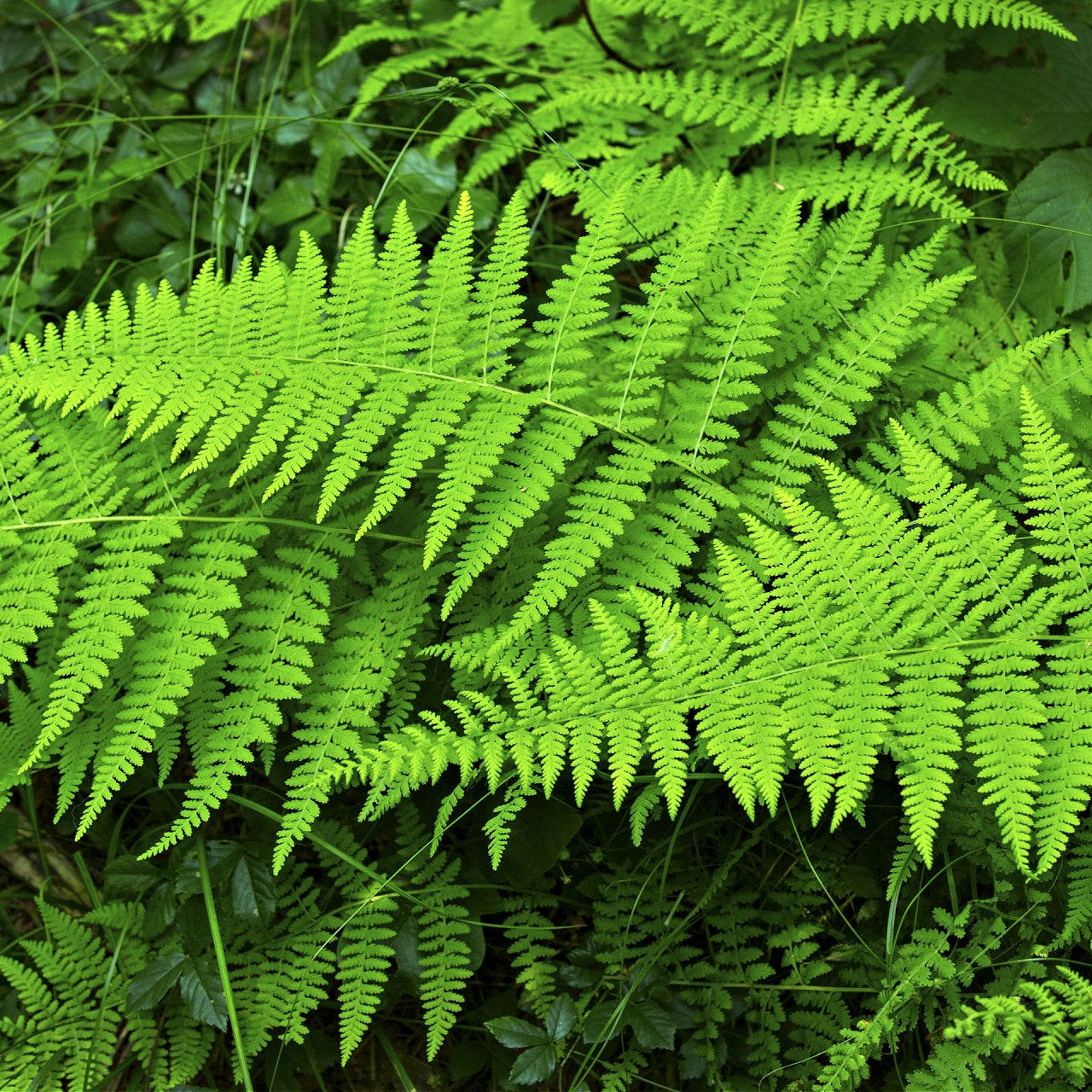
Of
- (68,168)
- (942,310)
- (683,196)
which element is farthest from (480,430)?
(68,168)

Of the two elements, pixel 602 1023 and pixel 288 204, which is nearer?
pixel 602 1023

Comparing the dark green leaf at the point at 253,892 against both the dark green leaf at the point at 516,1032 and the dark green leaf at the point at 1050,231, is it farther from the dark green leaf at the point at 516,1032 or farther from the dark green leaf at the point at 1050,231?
the dark green leaf at the point at 1050,231

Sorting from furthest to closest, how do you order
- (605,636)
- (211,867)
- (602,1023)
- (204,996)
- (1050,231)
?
(1050,231)
(211,867)
(204,996)
(602,1023)
(605,636)

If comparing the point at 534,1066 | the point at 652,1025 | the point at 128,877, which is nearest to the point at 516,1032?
the point at 534,1066

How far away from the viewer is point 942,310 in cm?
241

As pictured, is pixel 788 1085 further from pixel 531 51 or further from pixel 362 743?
pixel 531 51

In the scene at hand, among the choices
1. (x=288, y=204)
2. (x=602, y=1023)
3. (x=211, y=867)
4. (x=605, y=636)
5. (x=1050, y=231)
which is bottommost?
(x=211, y=867)

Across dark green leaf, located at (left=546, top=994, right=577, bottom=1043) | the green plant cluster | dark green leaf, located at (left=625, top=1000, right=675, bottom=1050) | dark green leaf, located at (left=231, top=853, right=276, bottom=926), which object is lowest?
dark green leaf, located at (left=231, top=853, right=276, bottom=926)

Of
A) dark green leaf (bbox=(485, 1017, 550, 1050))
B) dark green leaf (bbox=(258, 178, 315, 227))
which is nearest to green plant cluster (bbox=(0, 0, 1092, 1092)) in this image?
dark green leaf (bbox=(485, 1017, 550, 1050))

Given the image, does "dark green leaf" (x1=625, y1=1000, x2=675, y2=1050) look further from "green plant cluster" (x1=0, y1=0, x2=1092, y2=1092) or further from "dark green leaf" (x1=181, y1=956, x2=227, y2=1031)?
"dark green leaf" (x1=181, y1=956, x2=227, y2=1031)

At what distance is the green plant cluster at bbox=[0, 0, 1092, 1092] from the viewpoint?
1.97m

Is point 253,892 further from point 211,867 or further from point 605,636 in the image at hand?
point 605,636

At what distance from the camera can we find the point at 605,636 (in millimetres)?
2098

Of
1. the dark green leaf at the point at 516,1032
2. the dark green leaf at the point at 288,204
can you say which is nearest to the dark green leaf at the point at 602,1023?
the dark green leaf at the point at 516,1032
